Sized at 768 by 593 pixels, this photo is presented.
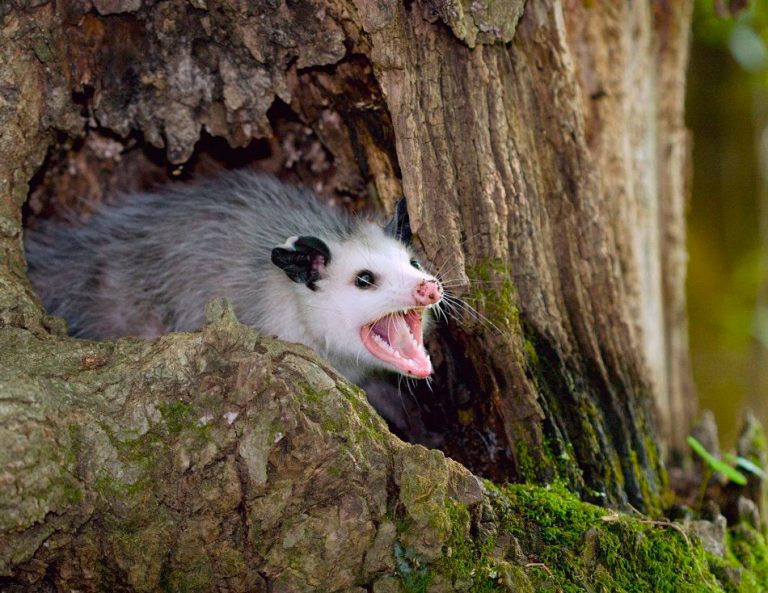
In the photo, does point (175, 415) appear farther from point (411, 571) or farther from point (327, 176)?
point (327, 176)

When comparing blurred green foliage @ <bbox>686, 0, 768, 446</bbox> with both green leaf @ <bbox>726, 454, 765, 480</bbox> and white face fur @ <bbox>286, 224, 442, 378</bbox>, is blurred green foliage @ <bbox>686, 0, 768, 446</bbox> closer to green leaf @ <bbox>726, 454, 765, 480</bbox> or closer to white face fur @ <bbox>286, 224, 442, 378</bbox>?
green leaf @ <bbox>726, 454, 765, 480</bbox>

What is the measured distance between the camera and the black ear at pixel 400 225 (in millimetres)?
3026

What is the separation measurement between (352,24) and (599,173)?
3.33 ft

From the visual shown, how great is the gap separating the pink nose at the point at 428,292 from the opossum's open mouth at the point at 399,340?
21 cm

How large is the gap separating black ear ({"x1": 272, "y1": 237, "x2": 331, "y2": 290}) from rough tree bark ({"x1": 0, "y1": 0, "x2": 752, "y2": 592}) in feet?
1.15

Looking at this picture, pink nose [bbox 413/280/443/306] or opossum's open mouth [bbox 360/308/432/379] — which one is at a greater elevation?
pink nose [bbox 413/280/443/306]

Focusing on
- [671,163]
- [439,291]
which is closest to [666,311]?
[671,163]

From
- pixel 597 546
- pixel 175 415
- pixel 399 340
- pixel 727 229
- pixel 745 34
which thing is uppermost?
pixel 745 34

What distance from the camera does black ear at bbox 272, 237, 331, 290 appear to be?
2.99m

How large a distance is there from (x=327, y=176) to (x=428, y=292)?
44.1 inches

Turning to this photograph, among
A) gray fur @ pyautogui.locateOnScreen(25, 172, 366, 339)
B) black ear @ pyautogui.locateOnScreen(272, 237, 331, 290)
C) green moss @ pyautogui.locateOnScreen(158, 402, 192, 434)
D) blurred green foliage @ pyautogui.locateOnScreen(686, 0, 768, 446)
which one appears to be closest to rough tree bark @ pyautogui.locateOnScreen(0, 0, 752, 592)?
green moss @ pyautogui.locateOnScreen(158, 402, 192, 434)

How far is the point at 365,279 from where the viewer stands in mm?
2961

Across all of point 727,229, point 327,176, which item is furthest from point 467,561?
point 727,229

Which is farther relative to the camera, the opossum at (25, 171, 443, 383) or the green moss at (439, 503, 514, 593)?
the opossum at (25, 171, 443, 383)
